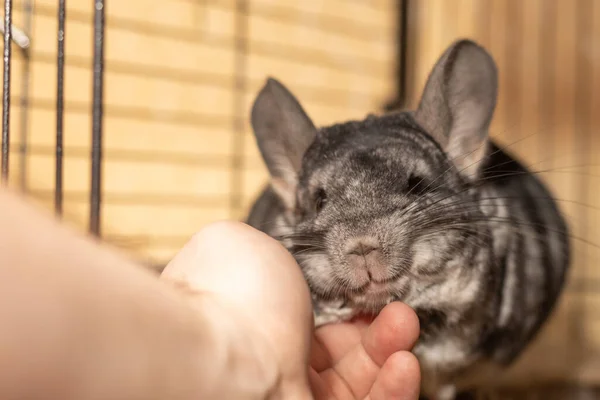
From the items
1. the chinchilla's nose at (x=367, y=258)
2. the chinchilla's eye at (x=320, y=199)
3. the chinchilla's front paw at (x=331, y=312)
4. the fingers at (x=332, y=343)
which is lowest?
the fingers at (x=332, y=343)

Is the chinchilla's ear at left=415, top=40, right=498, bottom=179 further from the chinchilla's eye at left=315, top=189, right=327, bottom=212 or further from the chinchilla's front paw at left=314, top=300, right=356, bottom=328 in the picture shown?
the chinchilla's front paw at left=314, top=300, right=356, bottom=328

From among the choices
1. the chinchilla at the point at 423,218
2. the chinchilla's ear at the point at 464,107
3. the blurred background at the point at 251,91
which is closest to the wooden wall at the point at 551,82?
the blurred background at the point at 251,91

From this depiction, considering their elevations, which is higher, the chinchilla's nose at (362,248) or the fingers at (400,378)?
the chinchilla's nose at (362,248)

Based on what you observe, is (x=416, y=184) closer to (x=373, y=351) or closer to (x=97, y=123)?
(x=373, y=351)

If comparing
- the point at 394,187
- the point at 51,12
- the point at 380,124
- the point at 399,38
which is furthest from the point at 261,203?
the point at 399,38

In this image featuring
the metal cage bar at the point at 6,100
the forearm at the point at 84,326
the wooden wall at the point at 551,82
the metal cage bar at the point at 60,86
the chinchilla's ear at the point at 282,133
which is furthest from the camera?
the wooden wall at the point at 551,82

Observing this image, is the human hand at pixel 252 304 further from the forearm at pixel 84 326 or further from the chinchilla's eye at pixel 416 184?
the chinchilla's eye at pixel 416 184

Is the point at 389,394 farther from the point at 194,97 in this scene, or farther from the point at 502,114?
the point at 502,114

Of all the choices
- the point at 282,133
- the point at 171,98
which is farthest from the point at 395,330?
the point at 171,98
